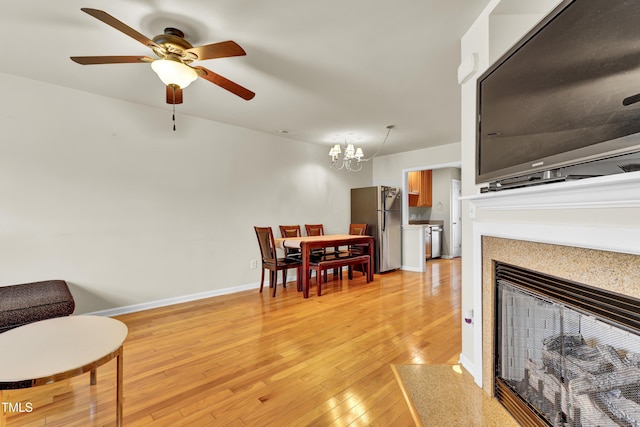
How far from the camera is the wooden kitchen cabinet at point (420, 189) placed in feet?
23.3

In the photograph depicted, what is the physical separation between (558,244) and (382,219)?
432cm

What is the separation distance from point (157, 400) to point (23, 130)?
9.61ft

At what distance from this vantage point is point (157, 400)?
5.60ft

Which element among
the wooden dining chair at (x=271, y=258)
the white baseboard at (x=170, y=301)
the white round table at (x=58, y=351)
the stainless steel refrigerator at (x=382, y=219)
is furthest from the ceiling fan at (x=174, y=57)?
the stainless steel refrigerator at (x=382, y=219)

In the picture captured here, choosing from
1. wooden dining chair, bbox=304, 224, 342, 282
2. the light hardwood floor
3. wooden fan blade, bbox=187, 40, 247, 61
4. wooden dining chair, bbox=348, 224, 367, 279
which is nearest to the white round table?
the light hardwood floor

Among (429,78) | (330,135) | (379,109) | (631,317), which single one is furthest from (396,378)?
(330,135)

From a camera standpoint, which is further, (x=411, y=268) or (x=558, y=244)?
(x=411, y=268)

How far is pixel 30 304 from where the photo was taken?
6.90ft

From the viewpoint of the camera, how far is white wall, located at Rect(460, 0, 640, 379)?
1407 millimetres

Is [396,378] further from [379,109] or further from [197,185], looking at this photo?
[197,185]

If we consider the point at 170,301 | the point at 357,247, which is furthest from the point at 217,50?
the point at 357,247

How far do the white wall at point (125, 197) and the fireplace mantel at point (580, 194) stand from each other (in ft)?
11.6

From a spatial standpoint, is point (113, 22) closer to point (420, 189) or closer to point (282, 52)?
point (282, 52)

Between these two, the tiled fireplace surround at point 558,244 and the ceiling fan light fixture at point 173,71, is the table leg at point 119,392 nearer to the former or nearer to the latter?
the ceiling fan light fixture at point 173,71
